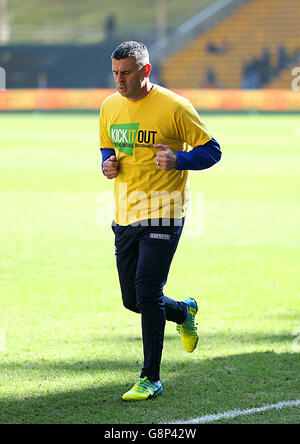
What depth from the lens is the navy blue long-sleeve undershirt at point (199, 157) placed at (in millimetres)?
5129

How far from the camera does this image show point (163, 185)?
5.29 meters

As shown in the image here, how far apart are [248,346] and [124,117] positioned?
86.5 inches

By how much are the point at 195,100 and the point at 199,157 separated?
39167mm

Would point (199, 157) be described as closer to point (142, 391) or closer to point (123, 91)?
point (123, 91)

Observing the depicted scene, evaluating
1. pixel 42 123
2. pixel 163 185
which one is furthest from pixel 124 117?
pixel 42 123

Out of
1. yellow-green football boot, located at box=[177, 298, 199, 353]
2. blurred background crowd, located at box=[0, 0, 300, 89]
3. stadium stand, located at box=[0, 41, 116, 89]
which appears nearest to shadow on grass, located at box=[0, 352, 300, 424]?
yellow-green football boot, located at box=[177, 298, 199, 353]

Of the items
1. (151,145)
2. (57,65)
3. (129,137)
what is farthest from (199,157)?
(57,65)

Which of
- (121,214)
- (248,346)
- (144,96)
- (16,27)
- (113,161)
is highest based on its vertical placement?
(16,27)

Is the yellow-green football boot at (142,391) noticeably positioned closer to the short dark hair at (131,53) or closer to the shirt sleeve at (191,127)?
the shirt sleeve at (191,127)

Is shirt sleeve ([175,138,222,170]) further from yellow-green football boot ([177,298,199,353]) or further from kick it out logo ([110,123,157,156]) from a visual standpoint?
yellow-green football boot ([177,298,199,353])

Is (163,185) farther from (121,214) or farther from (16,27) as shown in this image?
(16,27)

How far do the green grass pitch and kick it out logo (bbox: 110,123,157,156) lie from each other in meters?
1.59

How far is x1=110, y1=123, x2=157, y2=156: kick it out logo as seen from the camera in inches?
207

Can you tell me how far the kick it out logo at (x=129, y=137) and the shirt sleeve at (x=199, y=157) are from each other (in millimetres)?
226
